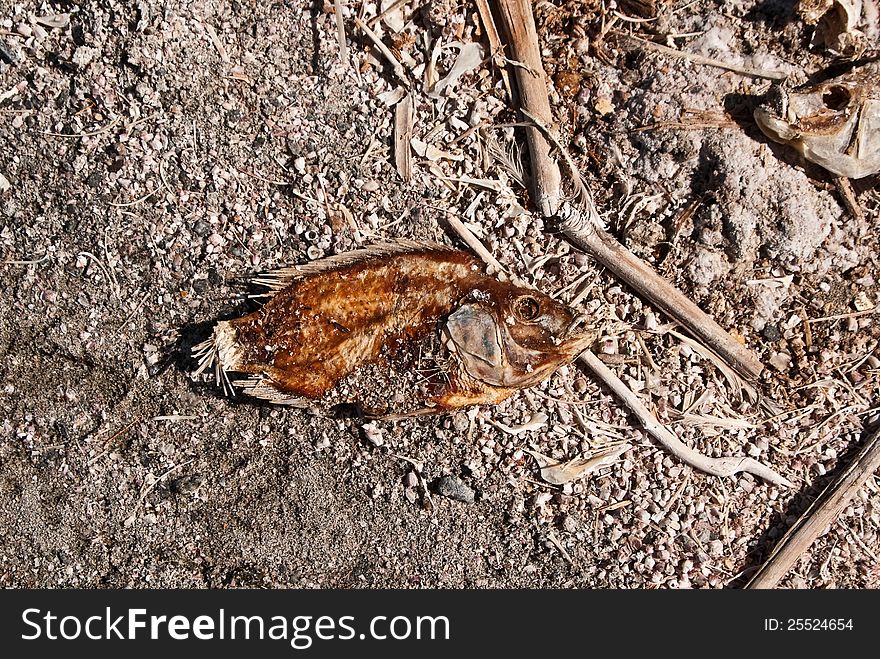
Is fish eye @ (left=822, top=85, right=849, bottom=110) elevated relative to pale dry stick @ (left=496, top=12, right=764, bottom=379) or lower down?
elevated

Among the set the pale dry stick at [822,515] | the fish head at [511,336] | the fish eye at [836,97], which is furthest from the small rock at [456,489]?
the fish eye at [836,97]

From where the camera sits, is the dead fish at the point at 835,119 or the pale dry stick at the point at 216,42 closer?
the dead fish at the point at 835,119

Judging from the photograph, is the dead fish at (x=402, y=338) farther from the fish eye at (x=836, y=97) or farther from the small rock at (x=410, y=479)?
the fish eye at (x=836, y=97)

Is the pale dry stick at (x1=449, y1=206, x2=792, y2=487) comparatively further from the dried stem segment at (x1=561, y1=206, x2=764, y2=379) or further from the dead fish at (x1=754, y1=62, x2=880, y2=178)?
the dead fish at (x1=754, y1=62, x2=880, y2=178)

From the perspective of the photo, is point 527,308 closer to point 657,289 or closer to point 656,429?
point 657,289

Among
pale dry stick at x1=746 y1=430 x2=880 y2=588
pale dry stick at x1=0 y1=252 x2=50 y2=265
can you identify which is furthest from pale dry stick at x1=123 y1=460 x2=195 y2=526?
pale dry stick at x1=746 y1=430 x2=880 y2=588

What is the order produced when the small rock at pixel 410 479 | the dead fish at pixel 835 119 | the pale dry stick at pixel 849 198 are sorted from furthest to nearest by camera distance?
the small rock at pixel 410 479, the pale dry stick at pixel 849 198, the dead fish at pixel 835 119
